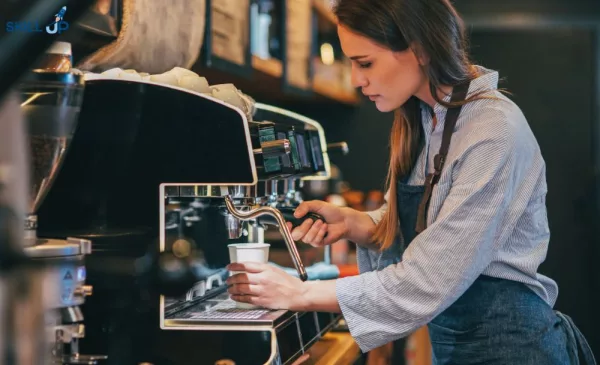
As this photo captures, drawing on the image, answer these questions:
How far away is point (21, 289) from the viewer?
1.29 feet

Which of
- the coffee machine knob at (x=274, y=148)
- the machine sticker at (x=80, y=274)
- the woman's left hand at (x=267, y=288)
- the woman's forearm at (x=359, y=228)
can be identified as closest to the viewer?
the machine sticker at (x=80, y=274)

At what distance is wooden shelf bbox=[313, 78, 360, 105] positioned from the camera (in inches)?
143

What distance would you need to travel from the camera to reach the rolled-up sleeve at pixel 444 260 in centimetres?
138

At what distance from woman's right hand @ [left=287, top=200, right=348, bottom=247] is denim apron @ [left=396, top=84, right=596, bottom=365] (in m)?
0.19

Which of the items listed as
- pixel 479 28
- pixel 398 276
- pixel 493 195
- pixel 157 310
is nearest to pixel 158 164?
pixel 157 310

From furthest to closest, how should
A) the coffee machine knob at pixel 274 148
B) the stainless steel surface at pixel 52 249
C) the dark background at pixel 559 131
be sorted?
1. the dark background at pixel 559 131
2. the coffee machine knob at pixel 274 148
3. the stainless steel surface at pixel 52 249

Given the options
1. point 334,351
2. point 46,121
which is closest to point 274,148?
point 46,121

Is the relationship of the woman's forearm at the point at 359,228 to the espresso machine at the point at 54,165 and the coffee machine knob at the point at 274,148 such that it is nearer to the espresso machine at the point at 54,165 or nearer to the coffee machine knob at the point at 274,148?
the coffee machine knob at the point at 274,148

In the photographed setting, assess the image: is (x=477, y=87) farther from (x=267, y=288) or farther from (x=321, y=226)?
(x=267, y=288)

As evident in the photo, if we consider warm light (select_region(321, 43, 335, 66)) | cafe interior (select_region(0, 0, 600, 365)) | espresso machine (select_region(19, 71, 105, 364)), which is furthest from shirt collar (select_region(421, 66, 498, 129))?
warm light (select_region(321, 43, 335, 66))

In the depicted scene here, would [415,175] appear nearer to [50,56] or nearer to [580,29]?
[50,56]

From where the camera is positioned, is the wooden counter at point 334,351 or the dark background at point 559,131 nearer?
the wooden counter at point 334,351

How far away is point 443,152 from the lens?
1.53 metres

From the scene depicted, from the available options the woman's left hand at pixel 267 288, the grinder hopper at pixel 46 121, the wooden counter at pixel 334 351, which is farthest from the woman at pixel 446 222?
the grinder hopper at pixel 46 121
